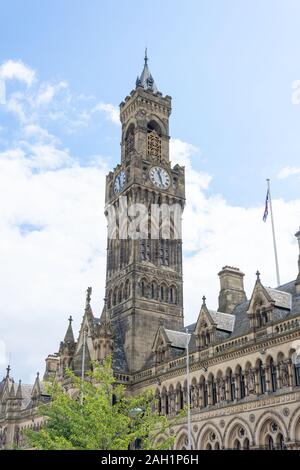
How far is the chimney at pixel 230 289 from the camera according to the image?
156 ft

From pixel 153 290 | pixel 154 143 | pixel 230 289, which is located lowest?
pixel 230 289

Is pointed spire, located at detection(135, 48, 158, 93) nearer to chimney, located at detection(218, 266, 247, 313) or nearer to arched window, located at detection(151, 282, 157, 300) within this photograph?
arched window, located at detection(151, 282, 157, 300)

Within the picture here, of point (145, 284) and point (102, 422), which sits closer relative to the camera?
point (102, 422)

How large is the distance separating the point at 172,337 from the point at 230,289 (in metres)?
6.07

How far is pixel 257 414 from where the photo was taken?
3466 cm

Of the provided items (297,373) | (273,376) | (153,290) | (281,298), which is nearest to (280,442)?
(273,376)

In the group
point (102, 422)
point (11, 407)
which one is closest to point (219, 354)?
point (102, 422)

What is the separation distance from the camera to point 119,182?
61.7m

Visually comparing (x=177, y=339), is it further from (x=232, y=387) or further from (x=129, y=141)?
(x=129, y=141)

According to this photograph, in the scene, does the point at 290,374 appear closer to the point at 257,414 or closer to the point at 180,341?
the point at 257,414

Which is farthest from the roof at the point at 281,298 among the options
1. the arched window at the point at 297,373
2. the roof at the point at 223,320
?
the roof at the point at 223,320

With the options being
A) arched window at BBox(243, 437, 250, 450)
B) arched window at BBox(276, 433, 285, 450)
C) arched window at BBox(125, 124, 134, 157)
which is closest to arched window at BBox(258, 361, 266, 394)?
arched window at BBox(276, 433, 285, 450)

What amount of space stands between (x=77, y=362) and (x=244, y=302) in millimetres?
17050

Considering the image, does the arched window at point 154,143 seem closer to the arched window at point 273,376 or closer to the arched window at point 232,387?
the arched window at point 232,387
